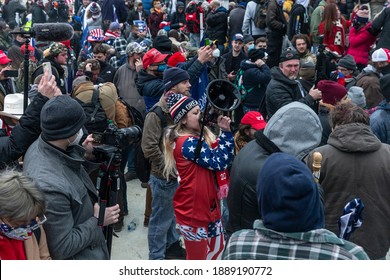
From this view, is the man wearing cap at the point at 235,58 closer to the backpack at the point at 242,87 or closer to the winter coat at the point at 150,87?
the backpack at the point at 242,87

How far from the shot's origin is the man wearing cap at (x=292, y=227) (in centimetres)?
211

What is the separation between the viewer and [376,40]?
970cm

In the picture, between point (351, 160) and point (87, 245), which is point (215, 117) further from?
point (87, 245)

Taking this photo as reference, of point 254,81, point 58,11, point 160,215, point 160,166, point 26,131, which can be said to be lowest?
point 160,215

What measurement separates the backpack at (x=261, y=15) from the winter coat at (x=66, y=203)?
827cm

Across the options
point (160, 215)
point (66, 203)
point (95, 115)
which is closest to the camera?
point (66, 203)

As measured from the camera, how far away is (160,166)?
4727mm

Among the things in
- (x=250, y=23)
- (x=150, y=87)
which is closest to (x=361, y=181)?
(x=150, y=87)

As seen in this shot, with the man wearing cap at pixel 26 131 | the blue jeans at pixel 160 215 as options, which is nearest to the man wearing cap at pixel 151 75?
the blue jeans at pixel 160 215

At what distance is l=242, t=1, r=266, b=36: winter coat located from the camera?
11.0 m

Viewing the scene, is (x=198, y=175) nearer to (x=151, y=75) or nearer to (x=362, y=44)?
(x=151, y=75)

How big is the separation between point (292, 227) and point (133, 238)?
3.67m

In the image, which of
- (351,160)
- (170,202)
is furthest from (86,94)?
(351,160)

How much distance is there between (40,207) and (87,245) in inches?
20.8
